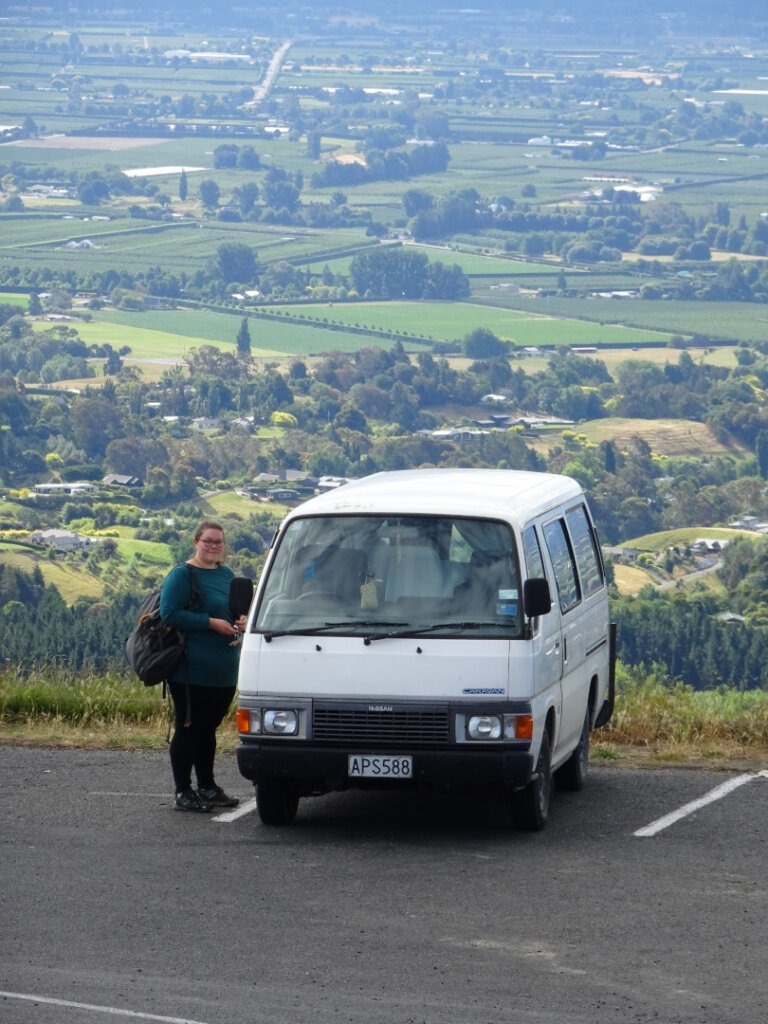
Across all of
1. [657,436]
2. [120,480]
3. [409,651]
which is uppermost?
[409,651]

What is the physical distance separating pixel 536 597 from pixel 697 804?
1.62 m

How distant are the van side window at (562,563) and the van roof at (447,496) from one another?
13 cm

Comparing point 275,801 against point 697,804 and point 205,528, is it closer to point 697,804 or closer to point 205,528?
point 205,528

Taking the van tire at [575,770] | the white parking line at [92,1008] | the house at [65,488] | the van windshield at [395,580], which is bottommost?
the house at [65,488]

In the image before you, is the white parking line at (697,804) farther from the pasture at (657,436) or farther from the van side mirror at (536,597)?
the pasture at (657,436)

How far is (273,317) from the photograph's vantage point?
163 metres

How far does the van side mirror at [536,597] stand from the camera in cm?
854

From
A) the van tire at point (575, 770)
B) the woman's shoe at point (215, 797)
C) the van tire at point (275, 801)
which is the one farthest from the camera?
the van tire at point (575, 770)

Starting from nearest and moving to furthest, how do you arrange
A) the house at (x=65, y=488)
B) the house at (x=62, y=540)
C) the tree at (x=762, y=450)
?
the house at (x=62, y=540) < the house at (x=65, y=488) < the tree at (x=762, y=450)

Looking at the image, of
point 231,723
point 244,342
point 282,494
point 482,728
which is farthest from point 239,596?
point 244,342

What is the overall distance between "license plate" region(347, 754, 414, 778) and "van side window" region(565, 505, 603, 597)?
6.09ft

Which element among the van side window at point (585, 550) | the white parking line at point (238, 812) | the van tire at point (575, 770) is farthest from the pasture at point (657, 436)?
the white parking line at point (238, 812)

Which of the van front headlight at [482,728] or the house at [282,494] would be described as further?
the house at [282,494]

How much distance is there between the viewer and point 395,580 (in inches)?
346
